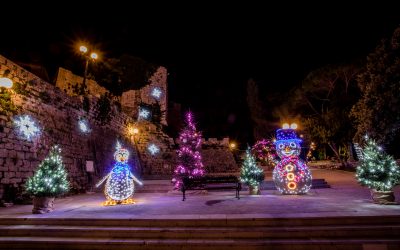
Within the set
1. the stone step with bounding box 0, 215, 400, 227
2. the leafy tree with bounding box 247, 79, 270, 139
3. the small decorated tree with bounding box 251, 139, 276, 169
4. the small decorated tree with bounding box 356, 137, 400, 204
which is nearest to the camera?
the stone step with bounding box 0, 215, 400, 227

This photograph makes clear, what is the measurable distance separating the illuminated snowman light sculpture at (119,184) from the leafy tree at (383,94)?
13.4 metres

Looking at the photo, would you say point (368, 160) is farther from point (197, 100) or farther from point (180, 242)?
point (197, 100)

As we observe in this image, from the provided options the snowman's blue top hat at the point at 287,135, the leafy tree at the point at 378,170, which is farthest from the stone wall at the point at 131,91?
the leafy tree at the point at 378,170

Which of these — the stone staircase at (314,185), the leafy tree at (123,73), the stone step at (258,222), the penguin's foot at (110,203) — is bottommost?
the stone step at (258,222)

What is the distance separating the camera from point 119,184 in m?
9.50

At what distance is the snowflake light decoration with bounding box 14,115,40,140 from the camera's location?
10.3m

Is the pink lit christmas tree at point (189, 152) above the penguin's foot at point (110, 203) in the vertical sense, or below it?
above

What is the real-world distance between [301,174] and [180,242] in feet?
22.5

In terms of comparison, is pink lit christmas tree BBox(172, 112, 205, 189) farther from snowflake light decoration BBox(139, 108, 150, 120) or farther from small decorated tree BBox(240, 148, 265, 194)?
snowflake light decoration BBox(139, 108, 150, 120)

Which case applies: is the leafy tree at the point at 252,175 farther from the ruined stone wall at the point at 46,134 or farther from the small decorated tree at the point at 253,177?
the ruined stone wall at the point at 46,134

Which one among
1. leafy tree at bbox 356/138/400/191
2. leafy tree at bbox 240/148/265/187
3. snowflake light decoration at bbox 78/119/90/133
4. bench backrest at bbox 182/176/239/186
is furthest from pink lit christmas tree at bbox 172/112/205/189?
leafy tree at bbox 356/138/400/191

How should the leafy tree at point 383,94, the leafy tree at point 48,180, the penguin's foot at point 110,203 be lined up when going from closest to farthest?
the leafy tree at point 48,180 < the penguin's foot at point 110,203 < the leafy tree at point 383,94

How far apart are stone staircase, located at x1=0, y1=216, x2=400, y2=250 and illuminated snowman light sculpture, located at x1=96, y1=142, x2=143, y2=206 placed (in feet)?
9.74

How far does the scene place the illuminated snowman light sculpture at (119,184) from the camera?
9.41m
